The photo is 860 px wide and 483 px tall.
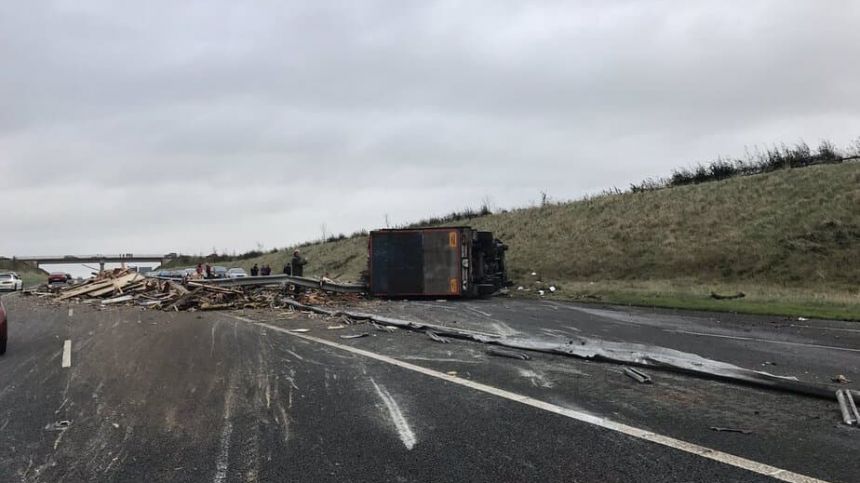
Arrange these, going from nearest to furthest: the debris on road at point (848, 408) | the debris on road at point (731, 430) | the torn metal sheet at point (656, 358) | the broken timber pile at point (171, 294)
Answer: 1. the debris on road at point (731, 430)
2. the debris on road at point (848, 408)
3. the torn metal sheet at point (656, 358)
4. the broken timber pile at point (171, 294)

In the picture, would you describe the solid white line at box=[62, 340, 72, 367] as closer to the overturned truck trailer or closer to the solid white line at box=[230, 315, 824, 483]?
the solid white line at box=[230, 315, 824, 483]

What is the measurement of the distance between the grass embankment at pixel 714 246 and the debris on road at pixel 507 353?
36.9 ft

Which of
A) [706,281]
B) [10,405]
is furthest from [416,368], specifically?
[706,281]

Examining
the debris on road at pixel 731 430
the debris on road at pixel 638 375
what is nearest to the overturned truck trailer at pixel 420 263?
the debris on road at pixel 638 375

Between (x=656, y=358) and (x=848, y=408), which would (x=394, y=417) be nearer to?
(x=656, y=358)

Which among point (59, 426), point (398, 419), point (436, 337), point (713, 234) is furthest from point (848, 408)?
point (713, 234)

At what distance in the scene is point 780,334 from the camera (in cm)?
1272

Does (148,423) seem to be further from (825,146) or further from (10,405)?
(825,146)

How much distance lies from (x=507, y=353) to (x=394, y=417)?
382 centimetres

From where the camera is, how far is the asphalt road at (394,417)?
453 cm

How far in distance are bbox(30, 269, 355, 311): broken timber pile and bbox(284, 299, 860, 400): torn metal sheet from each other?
10.3 meters

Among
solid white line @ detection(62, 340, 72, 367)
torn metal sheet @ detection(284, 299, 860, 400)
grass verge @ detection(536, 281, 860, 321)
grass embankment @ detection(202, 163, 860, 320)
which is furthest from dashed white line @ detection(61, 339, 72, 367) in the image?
grass embankment @ detection(202, 163, 860, 320)

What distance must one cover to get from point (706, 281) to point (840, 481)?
25.2 meters

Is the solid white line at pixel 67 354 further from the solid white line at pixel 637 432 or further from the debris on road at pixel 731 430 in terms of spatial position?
the debris on road at pixel 731 430
